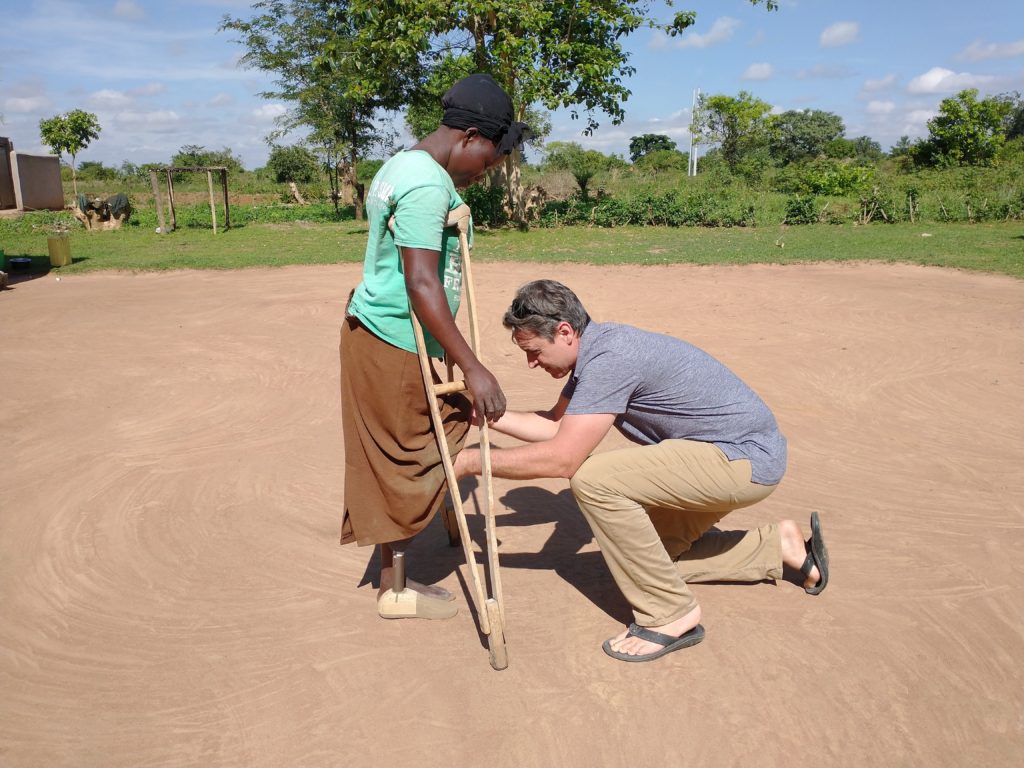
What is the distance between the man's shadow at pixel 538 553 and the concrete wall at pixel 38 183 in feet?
83.8

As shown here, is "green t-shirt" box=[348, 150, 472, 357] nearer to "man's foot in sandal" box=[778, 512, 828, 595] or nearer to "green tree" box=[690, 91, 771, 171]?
"man's foot in sandal" box=[778, 512, 828, 595]

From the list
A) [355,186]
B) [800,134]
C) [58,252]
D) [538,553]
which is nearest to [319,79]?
[355,186]

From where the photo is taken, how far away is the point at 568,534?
4.32m

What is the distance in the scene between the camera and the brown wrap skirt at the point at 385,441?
312 cm

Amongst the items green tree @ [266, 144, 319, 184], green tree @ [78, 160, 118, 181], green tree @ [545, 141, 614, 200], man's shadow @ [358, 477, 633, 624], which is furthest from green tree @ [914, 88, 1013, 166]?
green tree @ [78, 160, 118, 181]

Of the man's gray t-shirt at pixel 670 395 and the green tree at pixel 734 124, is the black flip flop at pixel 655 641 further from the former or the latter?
the green tree at pixel 734 124

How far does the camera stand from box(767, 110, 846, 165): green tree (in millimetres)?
42812

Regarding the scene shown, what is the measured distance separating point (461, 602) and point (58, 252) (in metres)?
Answer: 13.6

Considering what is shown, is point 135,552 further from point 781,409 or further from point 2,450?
point 781,409

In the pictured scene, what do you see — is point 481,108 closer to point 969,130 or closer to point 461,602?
point 461,602

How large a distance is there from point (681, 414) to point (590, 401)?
1.43ft

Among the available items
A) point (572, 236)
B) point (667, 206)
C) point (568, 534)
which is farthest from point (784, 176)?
point (568, 534)

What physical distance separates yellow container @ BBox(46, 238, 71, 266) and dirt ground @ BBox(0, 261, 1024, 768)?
26.0 feet

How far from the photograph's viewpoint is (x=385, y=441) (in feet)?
10.4
